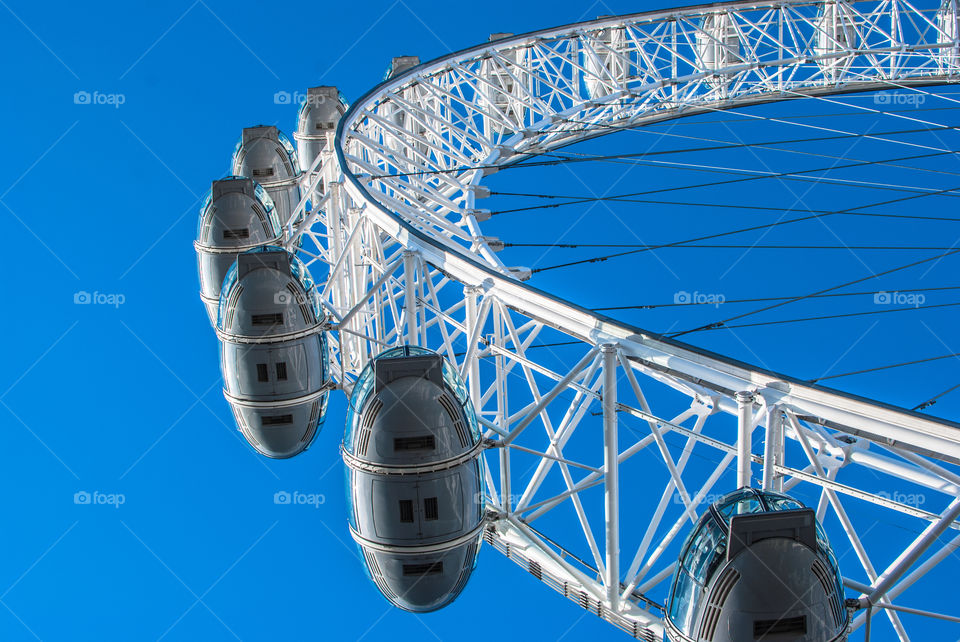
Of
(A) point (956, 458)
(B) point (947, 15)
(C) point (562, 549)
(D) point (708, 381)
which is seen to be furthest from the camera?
(B) point (947, 15)

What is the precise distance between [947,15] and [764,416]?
3033 cm

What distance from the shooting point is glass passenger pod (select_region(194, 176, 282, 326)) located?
23656 mm

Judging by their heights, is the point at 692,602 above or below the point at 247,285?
below

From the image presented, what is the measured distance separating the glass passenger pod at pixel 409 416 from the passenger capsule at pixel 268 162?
1502 cm

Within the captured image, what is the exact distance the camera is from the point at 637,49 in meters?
36.2

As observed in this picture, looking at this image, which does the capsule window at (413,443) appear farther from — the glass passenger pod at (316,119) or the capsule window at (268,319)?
the glass passenger pod at (316,119)

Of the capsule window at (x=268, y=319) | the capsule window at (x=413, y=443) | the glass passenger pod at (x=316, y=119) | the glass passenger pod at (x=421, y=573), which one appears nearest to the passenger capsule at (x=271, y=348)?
the capsule window at (x=268, y=319)

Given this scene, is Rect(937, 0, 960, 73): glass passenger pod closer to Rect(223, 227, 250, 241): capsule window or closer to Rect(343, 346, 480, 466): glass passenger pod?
Rect(223, 227, 250, 241): capsule window

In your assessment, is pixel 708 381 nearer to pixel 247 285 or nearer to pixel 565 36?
pixel 247 285

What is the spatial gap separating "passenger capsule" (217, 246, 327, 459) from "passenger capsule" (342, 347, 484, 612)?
14.7ft

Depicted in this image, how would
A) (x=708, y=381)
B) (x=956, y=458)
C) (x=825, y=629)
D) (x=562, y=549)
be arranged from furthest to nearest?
(x=562, y=549) < (x=708, y=381) < (x=956, y=458) < (x=825, y=629)

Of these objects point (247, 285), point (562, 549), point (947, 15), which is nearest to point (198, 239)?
point (247, 285)

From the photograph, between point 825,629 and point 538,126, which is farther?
point 538,126

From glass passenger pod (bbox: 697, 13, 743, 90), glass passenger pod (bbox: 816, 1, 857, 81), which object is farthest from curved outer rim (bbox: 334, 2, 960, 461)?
glass passenger pod (bbox: 816, 1, 857, 81)
